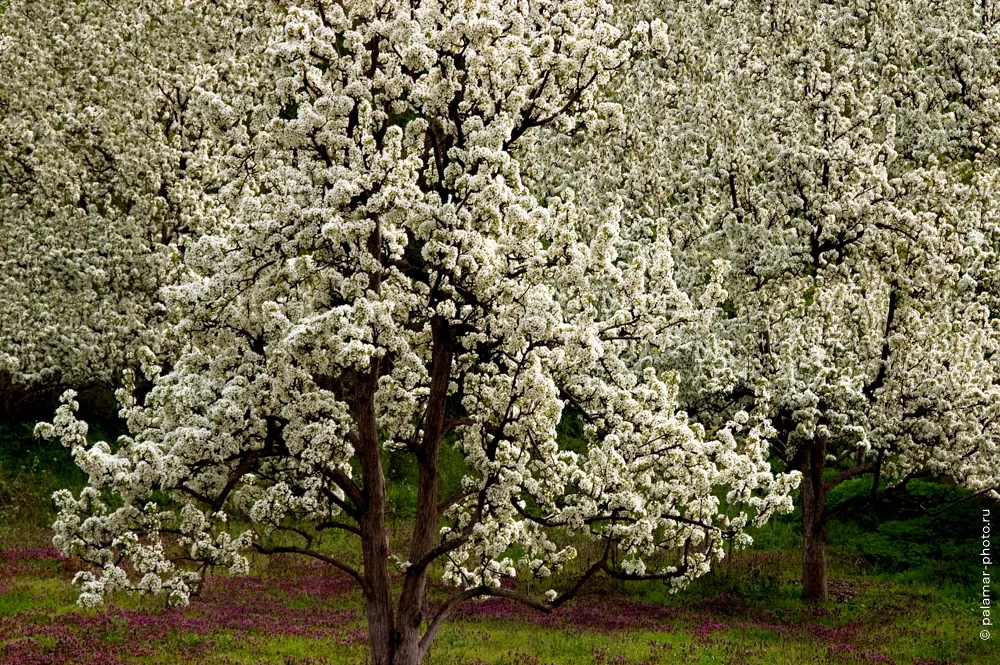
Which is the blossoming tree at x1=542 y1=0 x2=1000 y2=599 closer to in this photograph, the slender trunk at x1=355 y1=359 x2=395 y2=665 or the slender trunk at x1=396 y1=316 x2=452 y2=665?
the slender trunk at x1=396 y1=316 x2=452 y2=665

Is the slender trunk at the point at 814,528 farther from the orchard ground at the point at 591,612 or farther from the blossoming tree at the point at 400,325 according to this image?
the blossoming tree at the point at 400,325

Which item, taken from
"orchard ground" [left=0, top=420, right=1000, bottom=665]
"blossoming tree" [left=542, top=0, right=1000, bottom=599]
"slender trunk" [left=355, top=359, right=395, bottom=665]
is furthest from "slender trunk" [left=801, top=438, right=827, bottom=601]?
"slender trunk" [left=355, top=359, right=395, bottom=665]

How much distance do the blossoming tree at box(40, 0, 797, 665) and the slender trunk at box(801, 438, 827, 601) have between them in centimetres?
1232

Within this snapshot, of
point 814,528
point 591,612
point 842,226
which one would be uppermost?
point 842,226

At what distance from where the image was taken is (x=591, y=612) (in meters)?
26.7

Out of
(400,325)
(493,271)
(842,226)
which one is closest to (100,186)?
(400,325)

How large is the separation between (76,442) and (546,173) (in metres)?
21.8

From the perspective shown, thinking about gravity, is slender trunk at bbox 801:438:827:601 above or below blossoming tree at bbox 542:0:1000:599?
below

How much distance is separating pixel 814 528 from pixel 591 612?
7050 millimetres

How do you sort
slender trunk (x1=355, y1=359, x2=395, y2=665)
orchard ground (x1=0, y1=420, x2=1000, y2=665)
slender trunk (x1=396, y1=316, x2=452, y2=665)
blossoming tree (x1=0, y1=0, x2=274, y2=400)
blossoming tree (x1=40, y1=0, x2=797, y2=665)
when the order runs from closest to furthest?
1. blossoming tree (x1=40, y1=0, x2=797, y2=665)
2. slender trunk (x1=355, y1=359, x2=395, y2=665)
3. slender trunk (x1=396, y1=316, x2=452, y2=665)
4. orchard ground (x1=0, y1=420, x2=1000, y2=665)
5. blossoming tree (x1=0, y1=0, x2=274, y2=400)

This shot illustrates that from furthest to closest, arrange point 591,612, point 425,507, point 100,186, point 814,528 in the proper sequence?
point 100,186
point 814,528
point 591,612
point 425,507

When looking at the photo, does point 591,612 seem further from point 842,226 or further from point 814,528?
point 842,226

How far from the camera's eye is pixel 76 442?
48.3 feet

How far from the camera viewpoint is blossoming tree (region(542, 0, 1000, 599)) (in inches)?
980
